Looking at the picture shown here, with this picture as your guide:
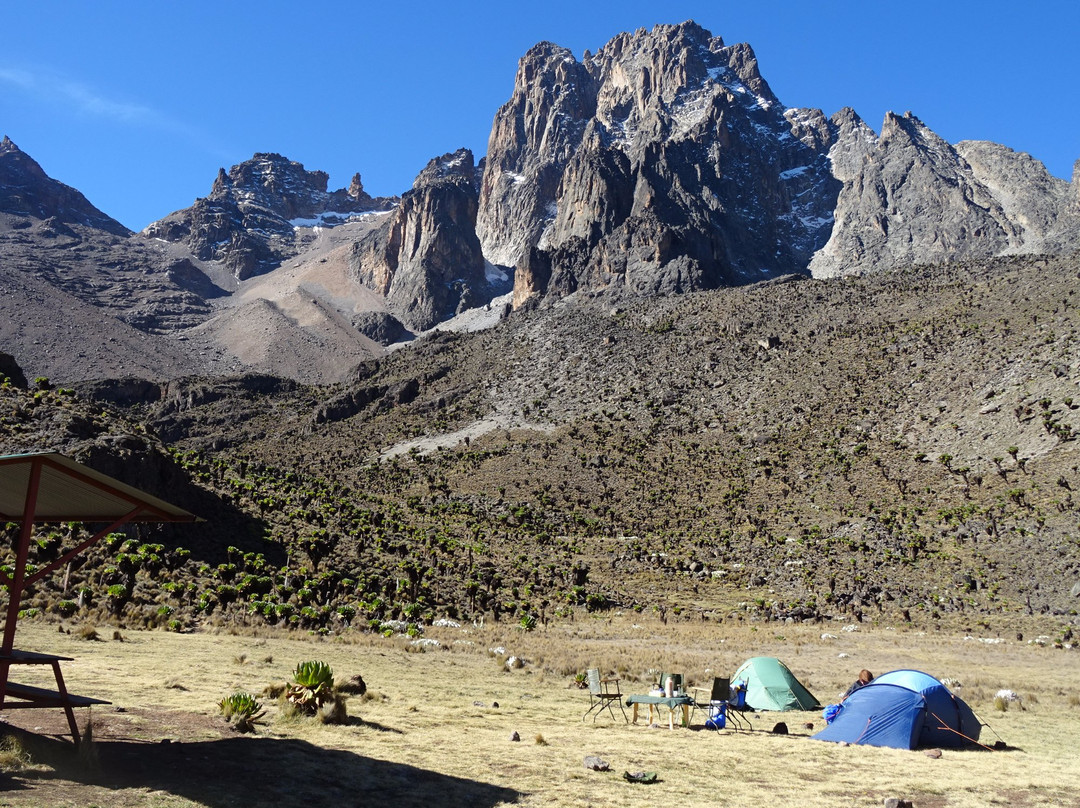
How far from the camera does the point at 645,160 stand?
170 metres

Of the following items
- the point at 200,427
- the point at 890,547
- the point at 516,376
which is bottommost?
the point at 890,547

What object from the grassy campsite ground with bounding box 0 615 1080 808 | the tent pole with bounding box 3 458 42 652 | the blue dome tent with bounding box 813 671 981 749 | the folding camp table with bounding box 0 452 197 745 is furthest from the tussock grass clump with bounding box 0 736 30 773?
the blue dome tent with bounding box 813 671 981 749

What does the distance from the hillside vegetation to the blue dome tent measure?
2012 centimetres

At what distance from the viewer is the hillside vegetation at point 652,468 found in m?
41.1

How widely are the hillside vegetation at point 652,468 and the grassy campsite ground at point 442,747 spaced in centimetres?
945

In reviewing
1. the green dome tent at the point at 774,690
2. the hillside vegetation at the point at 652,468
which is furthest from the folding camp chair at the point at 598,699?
the hillside vegetation at the point at 652,468

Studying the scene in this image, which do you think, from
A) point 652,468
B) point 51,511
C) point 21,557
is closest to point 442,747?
point 21,557

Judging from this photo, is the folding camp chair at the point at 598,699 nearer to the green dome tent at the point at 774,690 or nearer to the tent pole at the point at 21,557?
the green dome tent at the point at 774,690

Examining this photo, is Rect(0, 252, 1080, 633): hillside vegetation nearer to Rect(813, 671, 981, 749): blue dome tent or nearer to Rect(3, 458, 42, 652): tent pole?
Rect(3, 458, 42, 652): tent pole

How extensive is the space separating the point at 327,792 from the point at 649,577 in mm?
45297

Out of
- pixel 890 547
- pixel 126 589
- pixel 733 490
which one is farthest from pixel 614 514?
pixel 126 589

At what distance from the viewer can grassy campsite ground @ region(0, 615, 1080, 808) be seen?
9.90 meters

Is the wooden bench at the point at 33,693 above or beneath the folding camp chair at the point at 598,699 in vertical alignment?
above

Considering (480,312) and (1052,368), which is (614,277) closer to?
(480,312)
